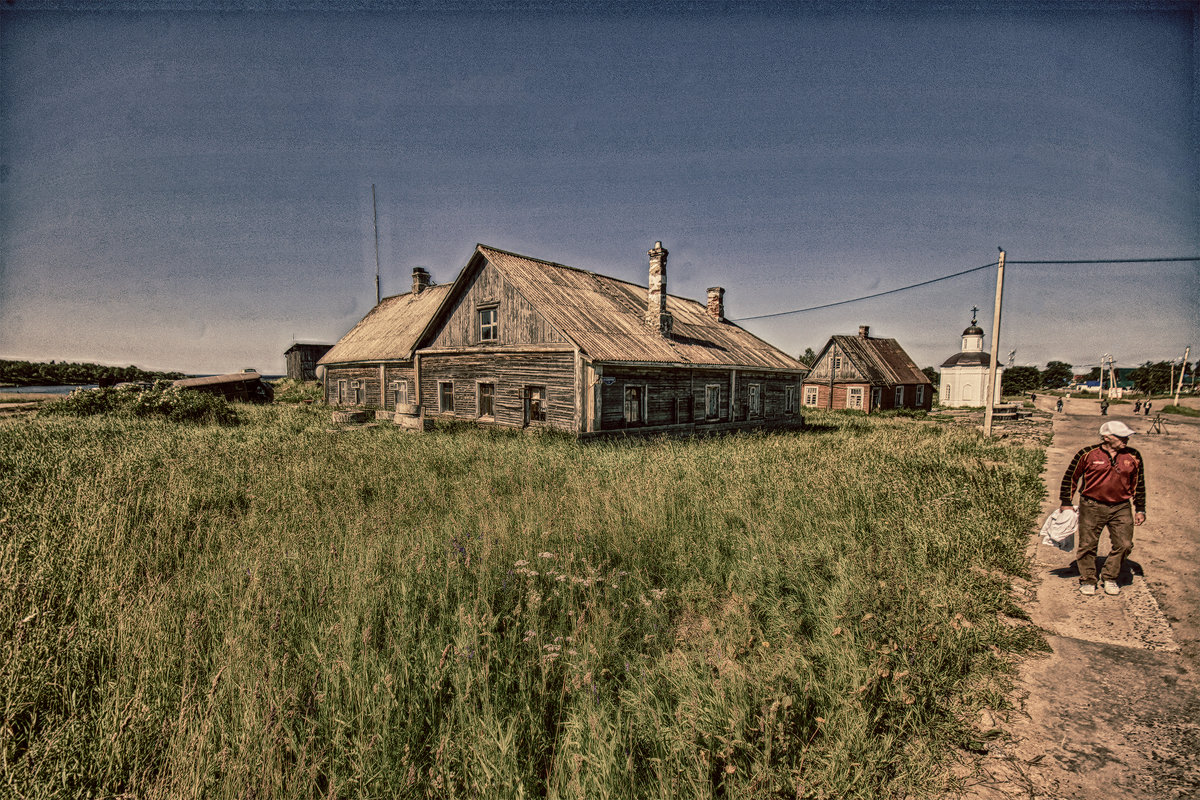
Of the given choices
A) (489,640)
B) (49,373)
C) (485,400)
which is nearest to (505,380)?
(485,400)

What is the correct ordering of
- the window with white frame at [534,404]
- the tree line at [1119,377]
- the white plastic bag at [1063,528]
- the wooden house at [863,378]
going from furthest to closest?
the tree line at [1119,377]
the wooden house at [863,378]
the window with white frame at [534,404]
the white plastic bag at [1063,528]

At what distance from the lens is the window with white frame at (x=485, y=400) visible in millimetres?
16031

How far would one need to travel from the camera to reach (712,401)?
17188 mm

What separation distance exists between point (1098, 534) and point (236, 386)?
114ft

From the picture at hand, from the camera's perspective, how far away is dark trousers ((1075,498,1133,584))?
4.47 m

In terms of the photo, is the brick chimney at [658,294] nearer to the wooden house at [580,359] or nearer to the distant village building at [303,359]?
the wooden house at [580,359]

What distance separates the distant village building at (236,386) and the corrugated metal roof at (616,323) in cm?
2017

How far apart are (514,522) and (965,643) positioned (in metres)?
4.15

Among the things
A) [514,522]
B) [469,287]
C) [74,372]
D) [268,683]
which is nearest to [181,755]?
[268,683]

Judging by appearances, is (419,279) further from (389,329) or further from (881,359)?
(881,359)

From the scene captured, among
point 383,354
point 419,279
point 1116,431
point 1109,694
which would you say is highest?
point 419,279

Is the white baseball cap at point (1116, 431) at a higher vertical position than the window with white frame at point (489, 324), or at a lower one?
lower

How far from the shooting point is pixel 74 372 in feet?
211

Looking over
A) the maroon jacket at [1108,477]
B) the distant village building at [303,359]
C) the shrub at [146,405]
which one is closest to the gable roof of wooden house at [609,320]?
the shrub at [146,405]
